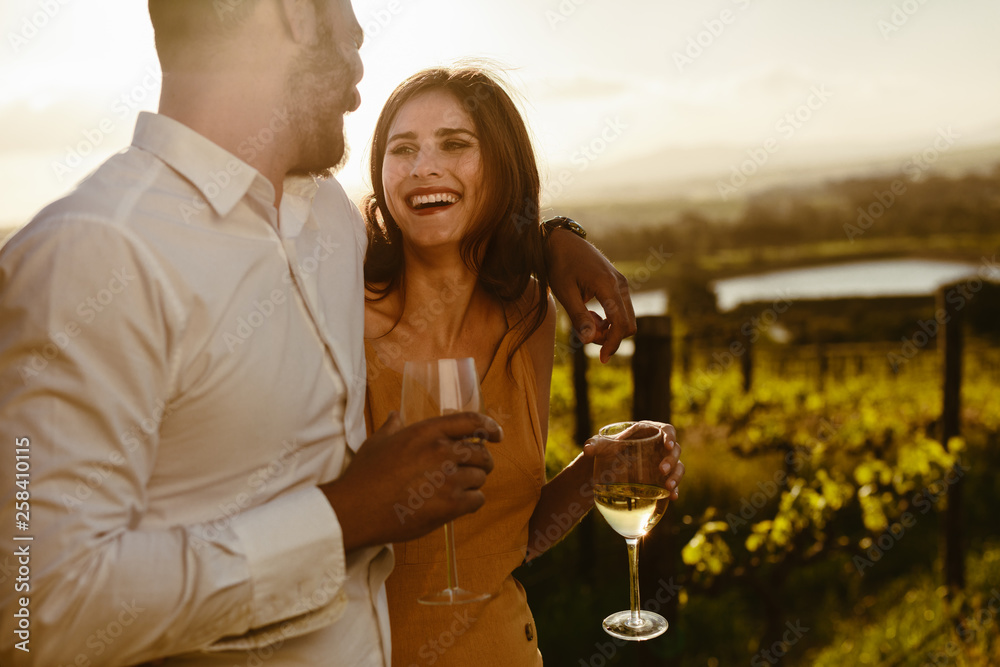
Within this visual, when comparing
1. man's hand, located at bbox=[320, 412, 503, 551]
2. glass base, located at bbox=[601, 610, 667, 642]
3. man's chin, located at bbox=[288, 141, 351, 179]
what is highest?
man's chin, located at bbox=[288, 141, 351, 179]

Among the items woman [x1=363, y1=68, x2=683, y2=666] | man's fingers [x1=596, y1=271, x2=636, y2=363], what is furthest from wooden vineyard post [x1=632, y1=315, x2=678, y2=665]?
man's fingers [x1=596, y1=271, x2=636, y2=363]

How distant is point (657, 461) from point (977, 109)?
1031 cm

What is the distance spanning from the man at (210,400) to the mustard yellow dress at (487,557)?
0.55 metres

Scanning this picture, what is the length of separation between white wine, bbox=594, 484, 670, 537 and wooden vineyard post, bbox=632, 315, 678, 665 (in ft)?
4.98

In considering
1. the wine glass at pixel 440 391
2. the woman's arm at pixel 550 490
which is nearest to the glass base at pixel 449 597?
the wine glass at pixel 440 391

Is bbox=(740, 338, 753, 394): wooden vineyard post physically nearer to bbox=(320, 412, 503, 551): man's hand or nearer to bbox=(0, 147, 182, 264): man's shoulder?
bbox=(320, 412, 503, 551): man's hand

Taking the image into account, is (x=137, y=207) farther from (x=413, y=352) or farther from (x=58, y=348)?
(x=413, y=352)

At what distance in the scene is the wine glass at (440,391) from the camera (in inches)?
55.9

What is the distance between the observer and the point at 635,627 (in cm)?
172

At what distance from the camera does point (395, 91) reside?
236cm

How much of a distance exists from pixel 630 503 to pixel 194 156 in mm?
1098

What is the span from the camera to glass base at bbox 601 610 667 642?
1686 mm

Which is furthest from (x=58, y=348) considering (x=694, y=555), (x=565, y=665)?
(x=565, y=665)

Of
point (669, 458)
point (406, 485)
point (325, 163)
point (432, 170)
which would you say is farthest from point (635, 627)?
point (432, 170)
